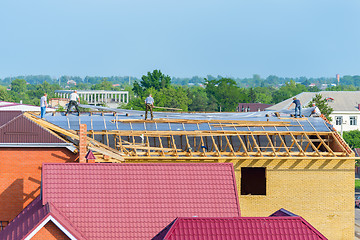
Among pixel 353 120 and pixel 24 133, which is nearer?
pixel 24 133

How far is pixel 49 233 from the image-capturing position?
24.5 metres

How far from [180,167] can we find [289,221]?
6492mm

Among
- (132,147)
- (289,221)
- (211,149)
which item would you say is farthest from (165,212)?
(211,149)

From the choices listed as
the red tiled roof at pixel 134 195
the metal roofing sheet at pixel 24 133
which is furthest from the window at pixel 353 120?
the red tiled roof at pixel 134 195

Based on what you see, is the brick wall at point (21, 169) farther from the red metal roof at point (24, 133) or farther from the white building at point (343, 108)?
the white building at point (343, 108)

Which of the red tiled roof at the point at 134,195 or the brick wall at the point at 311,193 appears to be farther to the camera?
the brick wall at the point at 311,193

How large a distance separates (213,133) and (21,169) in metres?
13.6

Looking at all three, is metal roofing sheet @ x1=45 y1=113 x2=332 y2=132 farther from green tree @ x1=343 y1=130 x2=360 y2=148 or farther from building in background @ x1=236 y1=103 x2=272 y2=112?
building in background @ x1=236 y1=103 x2=272 y2=112

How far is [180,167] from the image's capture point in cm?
2873

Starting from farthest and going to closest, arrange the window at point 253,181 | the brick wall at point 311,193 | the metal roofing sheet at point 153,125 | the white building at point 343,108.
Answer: the white building at point 343,108 < the metal roofing sheet at point 153,125 < the window at point 253,181 < the brick wall at point 311,193

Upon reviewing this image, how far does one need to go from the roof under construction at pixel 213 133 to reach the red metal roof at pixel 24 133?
538 cm

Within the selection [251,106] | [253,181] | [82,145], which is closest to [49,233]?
[82,145]

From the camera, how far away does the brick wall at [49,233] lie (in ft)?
80.1

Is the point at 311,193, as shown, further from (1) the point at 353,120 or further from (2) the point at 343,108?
(1) the point at 353,120
